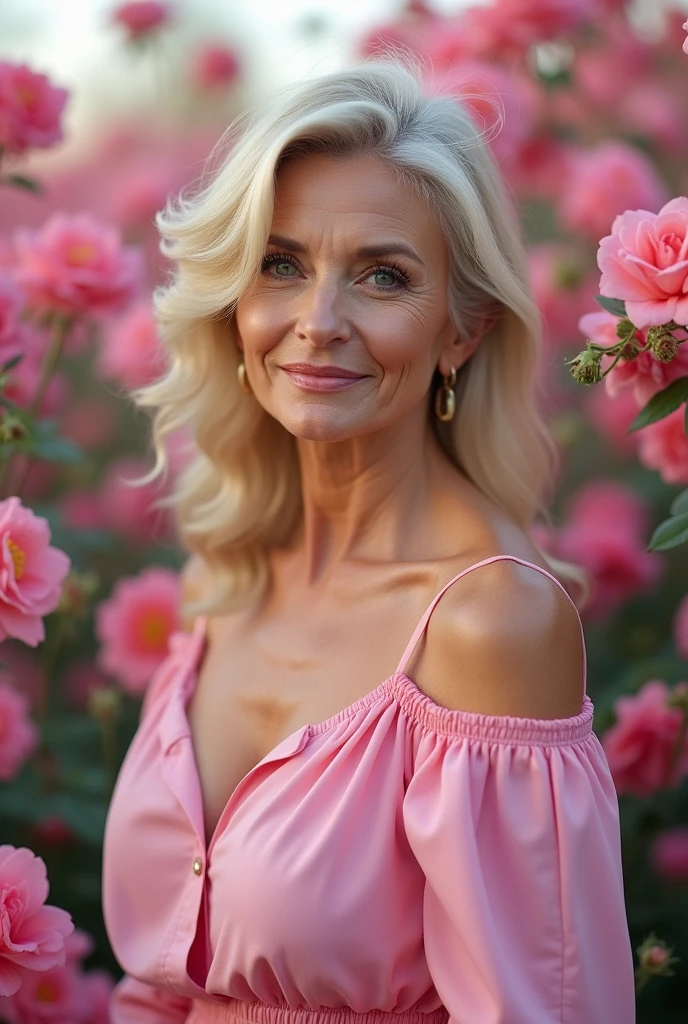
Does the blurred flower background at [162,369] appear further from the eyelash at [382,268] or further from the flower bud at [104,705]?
the eyelash at [382,268]

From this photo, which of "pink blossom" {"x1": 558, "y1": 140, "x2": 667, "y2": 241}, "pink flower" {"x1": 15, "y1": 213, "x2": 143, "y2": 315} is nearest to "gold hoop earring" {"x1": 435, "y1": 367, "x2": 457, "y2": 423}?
"pink flower" {"x1": 15, "y1": 213, "x2": 143, "y2": 315}

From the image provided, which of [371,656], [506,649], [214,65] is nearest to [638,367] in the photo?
[506,649]

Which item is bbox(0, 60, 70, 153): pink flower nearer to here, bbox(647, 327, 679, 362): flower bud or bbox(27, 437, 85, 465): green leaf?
bbox(27, 437, 85, 465): green leaf

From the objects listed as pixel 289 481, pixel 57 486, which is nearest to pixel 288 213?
pixel 289 481

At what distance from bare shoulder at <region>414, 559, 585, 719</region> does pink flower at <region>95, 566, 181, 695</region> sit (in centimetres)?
118

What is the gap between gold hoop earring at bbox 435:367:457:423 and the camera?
78.8 inches

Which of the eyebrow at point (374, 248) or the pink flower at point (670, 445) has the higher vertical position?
the eyebrow at point (374, 248)

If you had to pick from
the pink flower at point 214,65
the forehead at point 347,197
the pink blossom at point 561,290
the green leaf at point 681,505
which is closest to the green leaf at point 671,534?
the green leaf at point 681,505

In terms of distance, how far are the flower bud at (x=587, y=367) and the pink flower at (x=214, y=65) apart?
2.64 m

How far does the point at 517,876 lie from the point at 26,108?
1633mm

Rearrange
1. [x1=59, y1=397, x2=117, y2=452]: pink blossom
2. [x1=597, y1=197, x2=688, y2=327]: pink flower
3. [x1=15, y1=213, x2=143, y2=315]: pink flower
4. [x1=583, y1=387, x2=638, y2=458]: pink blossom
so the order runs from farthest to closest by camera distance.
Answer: [x1=59, y1=397, x2=117, y2=452]: pink blossom < [x1=583, y1=387, x2=638, y2=458]: pink blossom < [x1=15, y1=213, x2=143, y2=315]: pink flower < [x1=597, y1=197, x2=688, y2=327]: pink flower

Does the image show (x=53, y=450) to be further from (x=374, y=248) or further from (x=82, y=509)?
(x=82, y=509)

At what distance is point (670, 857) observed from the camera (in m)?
2.49

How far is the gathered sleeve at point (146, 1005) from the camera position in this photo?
214cm
